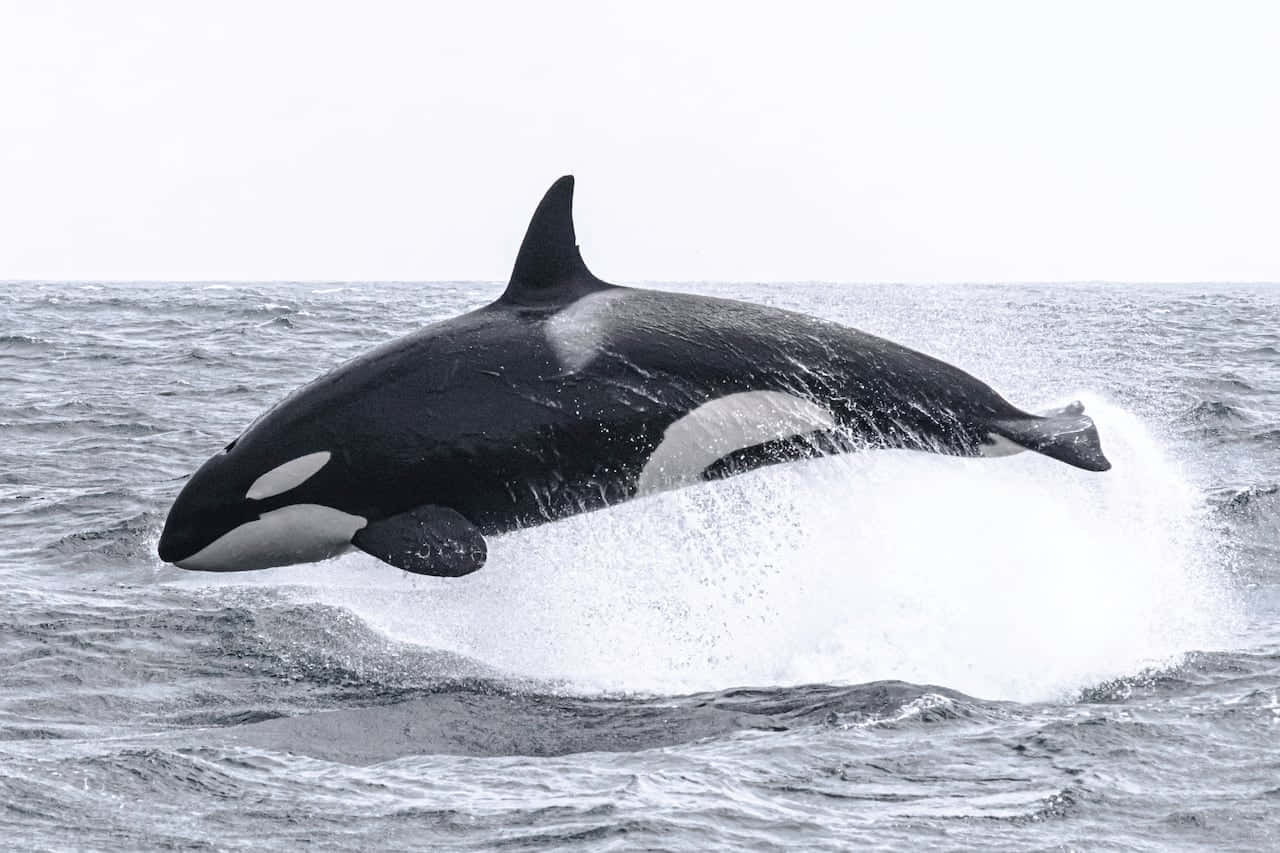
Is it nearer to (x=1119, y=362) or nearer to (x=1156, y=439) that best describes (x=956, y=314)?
(x=1119, y=362)

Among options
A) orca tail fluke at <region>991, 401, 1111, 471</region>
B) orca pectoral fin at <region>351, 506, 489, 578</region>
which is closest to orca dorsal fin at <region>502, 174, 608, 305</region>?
orca pectoral fin at <region>351, 506, 489, 578</region>

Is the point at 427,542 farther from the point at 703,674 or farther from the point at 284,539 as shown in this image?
the point at 703,674

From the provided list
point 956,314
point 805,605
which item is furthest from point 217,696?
point 956,314

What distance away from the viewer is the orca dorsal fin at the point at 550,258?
933 cm

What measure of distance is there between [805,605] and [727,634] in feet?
2.18

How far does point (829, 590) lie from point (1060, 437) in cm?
237

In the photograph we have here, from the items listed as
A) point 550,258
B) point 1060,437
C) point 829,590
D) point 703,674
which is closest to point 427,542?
point 550,258

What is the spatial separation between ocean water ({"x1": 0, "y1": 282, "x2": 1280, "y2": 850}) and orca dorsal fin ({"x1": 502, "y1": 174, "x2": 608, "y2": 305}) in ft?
5.12

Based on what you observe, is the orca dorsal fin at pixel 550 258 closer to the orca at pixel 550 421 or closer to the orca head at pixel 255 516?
the orca at pixel 550 421

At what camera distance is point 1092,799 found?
6.98 meters

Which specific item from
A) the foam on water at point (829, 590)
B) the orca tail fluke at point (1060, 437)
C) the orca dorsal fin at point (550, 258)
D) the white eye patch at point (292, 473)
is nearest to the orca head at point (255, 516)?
the white eye patch at point (292, 473)

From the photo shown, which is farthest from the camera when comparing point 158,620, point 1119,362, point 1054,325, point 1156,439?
point 1054,325

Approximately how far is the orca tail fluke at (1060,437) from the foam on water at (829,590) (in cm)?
61

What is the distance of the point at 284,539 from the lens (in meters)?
9.17
